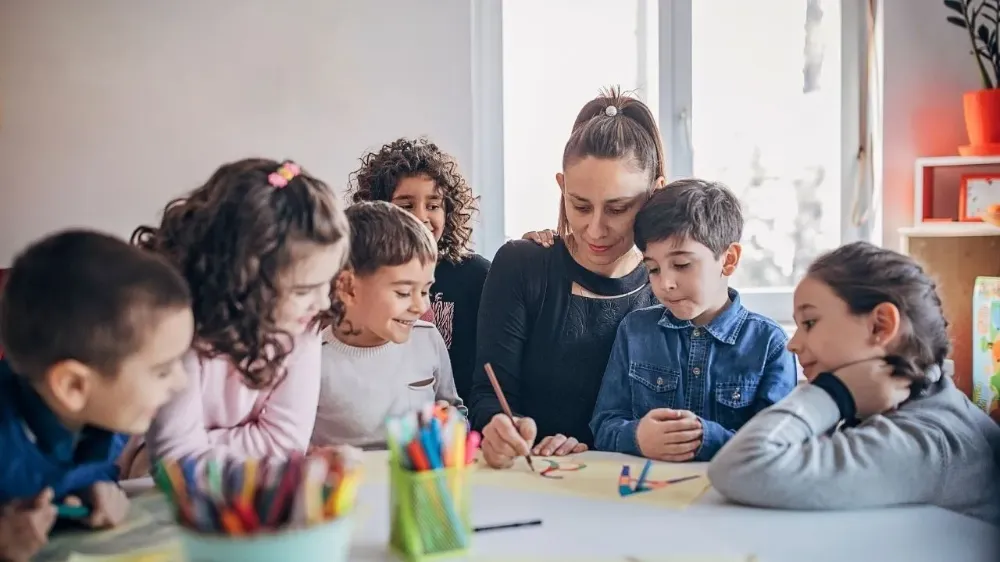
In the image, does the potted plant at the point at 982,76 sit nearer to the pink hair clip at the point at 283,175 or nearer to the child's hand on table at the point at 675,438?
the child's hand on table at the point at 675,438

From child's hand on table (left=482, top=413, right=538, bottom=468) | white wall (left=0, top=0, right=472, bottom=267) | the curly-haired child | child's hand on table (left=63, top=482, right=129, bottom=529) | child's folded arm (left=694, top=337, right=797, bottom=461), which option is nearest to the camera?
child's hand on table (left=63, top=482, right=129, bottom=529)

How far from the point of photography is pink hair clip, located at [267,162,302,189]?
94 centimetres

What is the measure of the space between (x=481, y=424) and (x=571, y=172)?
0.40 meters

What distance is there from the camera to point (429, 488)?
2.50 feet

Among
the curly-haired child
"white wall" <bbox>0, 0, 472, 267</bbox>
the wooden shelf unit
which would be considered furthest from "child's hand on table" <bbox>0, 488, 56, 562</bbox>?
the wooden shelf unit

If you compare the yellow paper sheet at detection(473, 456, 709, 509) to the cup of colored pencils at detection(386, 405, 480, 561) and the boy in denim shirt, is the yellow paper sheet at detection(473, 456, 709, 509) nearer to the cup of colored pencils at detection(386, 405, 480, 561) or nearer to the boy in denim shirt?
the boy in denim shirt

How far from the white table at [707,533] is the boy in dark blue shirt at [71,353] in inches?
9.5

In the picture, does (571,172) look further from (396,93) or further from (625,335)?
(396,93)

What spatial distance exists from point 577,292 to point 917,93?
5.24 ft

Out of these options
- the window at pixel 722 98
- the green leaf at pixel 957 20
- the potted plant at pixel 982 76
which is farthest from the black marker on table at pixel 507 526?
the green leaf at pixel 957 20

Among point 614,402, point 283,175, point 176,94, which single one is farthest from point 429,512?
point 176,94

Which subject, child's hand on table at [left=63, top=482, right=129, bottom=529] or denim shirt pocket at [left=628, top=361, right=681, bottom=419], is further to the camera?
denim shirt pocket at [left=628, top=361, right=681, bottom=419]

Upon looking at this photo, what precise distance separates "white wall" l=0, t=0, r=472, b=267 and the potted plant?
4.64 feet

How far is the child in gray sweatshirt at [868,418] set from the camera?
0.88 m
